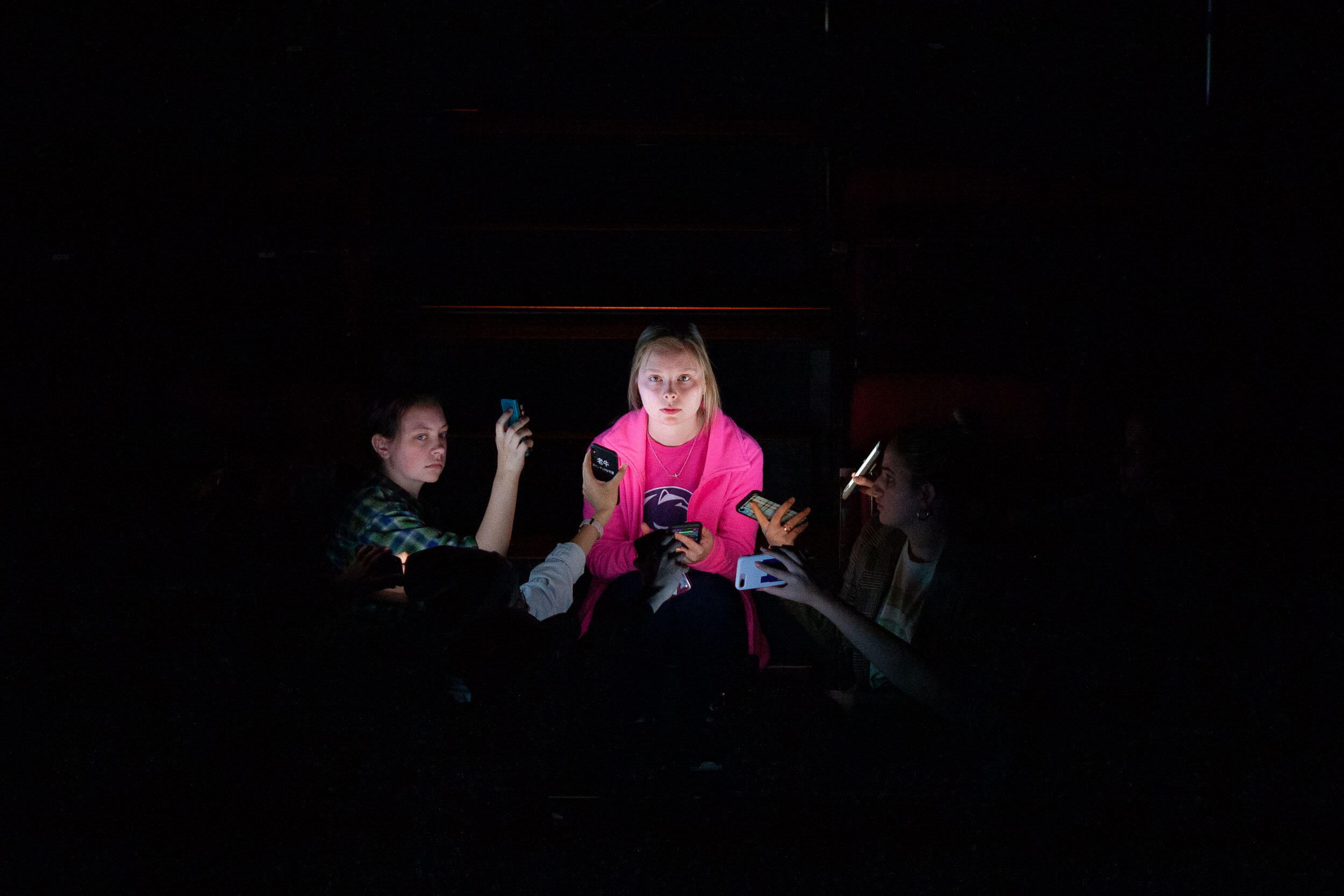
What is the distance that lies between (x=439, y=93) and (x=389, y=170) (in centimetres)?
36

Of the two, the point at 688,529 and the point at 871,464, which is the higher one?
the point at 871,464

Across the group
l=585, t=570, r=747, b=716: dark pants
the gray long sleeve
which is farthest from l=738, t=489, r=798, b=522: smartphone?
the gray long sleeve

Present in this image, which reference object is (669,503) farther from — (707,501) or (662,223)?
(662,223)

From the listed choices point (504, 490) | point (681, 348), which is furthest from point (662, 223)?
point (504, 490)

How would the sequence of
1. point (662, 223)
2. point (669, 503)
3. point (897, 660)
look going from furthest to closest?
point (662, 223), point (669, 503), point (897, 660)

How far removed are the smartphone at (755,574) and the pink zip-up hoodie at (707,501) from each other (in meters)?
0.38

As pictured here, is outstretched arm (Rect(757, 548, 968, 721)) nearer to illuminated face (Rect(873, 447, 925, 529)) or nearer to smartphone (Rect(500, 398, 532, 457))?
illuminated face (Rect(873, 447, 925, 529))

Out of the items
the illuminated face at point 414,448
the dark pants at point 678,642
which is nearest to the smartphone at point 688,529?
the dark pants at point 678,642

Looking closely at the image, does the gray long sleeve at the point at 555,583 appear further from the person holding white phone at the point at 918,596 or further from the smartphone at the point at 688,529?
the person holding white phone at the point at 918,596

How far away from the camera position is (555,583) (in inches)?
95.9

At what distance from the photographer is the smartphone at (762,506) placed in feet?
8.46

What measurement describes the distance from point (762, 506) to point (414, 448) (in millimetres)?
982

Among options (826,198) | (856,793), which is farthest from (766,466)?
(856,793)

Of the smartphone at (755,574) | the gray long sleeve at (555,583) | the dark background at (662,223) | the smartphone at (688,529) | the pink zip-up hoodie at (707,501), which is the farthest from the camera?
the dark background at (662,223)
